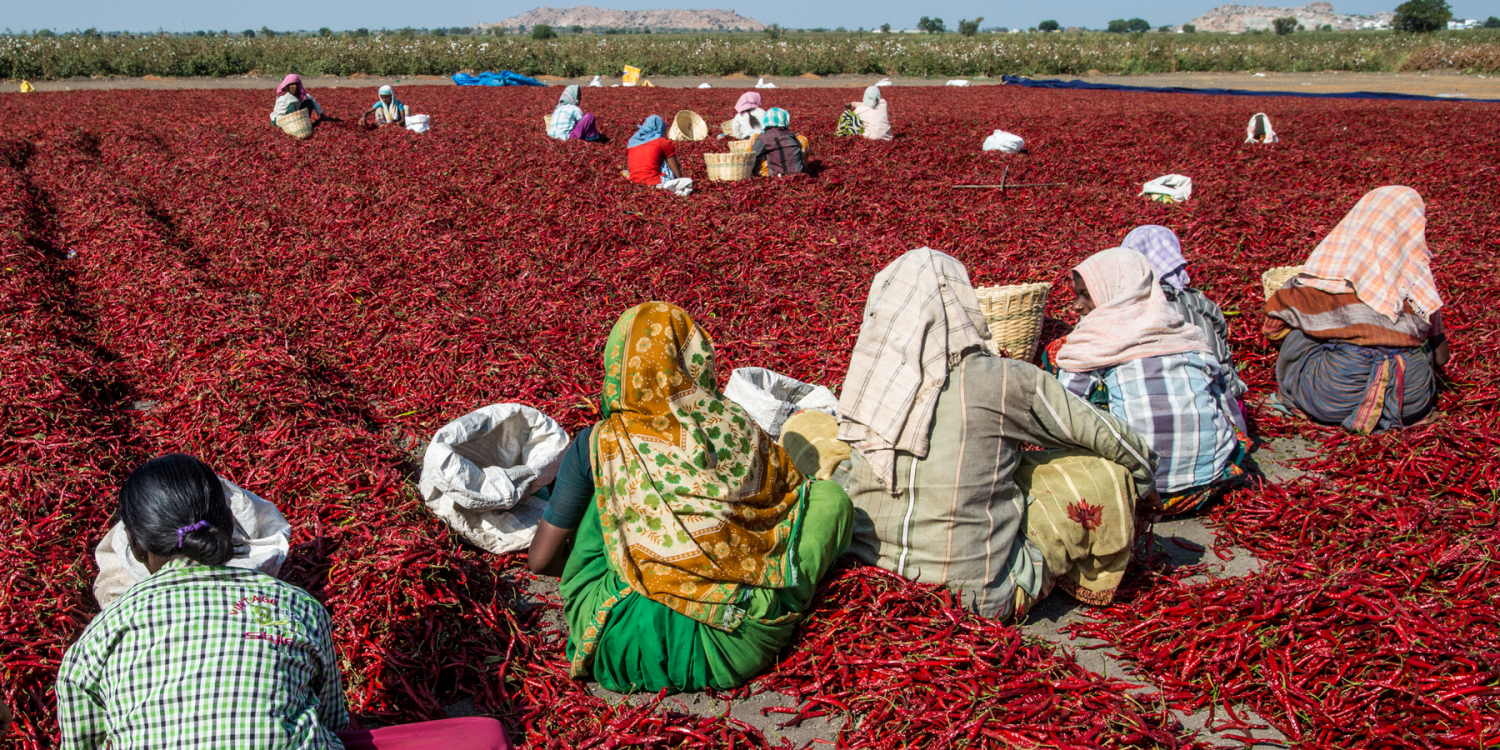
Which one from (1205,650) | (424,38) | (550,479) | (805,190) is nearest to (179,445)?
(550,479)

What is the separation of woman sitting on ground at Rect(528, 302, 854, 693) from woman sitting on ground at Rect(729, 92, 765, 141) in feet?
38.1

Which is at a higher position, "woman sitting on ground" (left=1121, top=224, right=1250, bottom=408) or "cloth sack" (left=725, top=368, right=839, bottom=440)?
"woman sitting on ground" (left=1121, top=224, right=1250, bottom=408)

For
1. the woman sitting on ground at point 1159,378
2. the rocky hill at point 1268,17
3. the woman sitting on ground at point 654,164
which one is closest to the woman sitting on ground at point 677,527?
the woman sitting on ground at point 1159,378

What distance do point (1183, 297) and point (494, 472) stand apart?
370 cm

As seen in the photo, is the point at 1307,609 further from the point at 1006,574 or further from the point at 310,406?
the point at 310,406

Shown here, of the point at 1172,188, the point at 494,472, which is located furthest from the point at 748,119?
the point at 494,472

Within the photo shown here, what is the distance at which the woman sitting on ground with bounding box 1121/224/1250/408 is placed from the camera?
14.0 ft

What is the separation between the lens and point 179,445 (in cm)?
430

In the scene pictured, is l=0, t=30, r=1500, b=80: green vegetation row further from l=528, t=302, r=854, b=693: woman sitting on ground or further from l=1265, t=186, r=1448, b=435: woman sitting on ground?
l=528, t=302, r=854, b=693: woman sitting on ground

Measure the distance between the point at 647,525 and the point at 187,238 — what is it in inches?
304

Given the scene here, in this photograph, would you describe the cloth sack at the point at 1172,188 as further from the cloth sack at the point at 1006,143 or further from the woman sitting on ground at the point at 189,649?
the woman sitting on ground at the point at 189,649

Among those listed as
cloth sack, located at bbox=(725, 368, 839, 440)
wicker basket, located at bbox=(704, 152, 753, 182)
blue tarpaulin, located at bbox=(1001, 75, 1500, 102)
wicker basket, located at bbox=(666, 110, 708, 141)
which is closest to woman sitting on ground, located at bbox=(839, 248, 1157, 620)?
cloth sack, located at bbox=(725, 368, 839, 440)

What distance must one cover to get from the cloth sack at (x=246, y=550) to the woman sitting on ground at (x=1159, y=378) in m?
3.58

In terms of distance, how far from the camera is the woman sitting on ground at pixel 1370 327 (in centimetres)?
454
